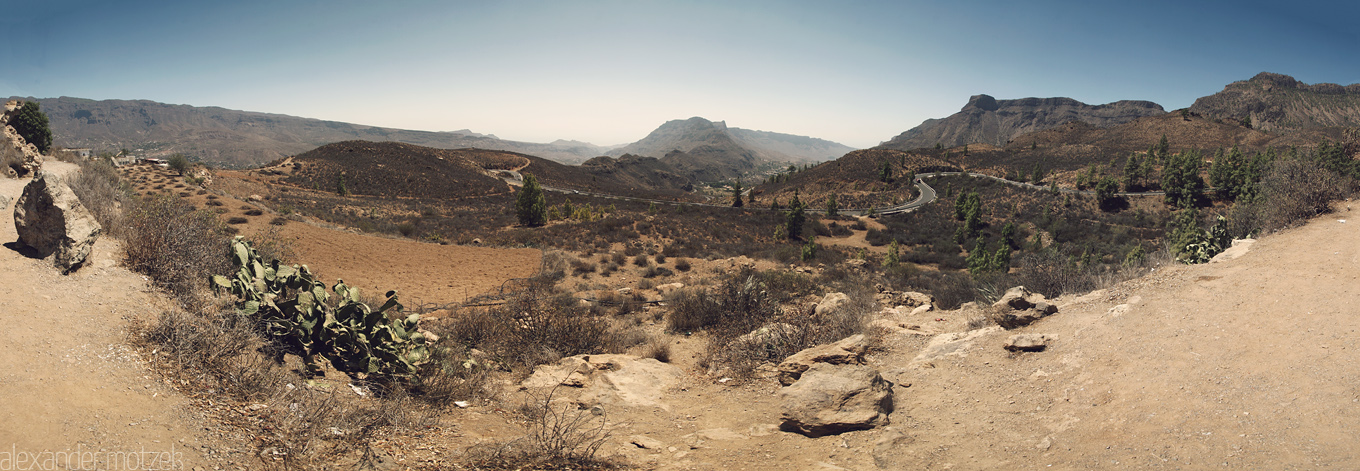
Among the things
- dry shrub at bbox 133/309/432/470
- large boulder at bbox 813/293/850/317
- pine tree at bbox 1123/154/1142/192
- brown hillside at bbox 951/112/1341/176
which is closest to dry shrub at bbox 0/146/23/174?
dry shrub at bbox 133/309/432/470

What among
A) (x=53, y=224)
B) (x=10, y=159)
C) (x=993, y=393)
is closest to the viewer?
(x=53, y=224)

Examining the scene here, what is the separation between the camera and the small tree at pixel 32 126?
50.4 feet

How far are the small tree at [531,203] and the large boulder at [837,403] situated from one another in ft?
82.4

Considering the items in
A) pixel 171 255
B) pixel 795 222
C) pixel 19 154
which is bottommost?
pixel 795 222

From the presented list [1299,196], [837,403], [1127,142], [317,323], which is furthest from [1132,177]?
[317,323]

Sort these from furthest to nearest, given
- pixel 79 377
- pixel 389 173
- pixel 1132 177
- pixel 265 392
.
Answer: pixel 389 173, pixel 1132 177, pixel 265 392, pixel 79 377

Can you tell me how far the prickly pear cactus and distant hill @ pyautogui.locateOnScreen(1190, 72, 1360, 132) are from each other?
496 ft

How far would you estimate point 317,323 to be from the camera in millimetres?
5184

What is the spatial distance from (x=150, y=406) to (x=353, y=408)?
51.9 inches

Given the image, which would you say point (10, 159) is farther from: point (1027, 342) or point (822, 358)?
point (1027, 342)

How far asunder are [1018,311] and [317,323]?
912cm

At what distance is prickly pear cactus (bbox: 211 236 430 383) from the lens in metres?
4.90

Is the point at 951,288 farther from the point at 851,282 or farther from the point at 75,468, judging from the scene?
the point at 75,468

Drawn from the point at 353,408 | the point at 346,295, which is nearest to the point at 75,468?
the point at 353,408
